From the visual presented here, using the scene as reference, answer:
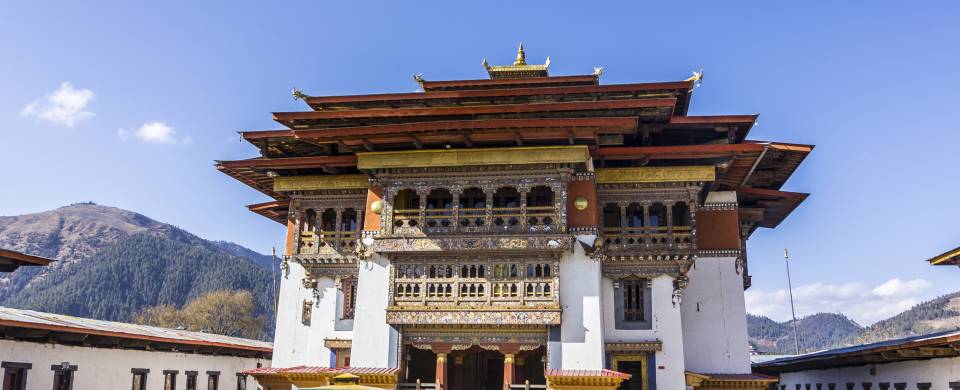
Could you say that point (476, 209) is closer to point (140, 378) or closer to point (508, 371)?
point (508, 371)

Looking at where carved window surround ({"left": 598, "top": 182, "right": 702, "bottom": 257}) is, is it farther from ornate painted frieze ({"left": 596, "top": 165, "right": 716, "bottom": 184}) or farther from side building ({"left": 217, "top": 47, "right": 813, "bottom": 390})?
ornate painted frieze ({"left": 596, "top": 165, "right": 716, "bottom": 184})

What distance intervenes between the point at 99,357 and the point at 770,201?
20926mm

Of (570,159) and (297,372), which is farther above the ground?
(570,159)

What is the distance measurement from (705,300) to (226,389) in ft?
58.3

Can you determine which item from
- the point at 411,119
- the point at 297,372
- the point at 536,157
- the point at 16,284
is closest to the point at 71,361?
the point at 297,372

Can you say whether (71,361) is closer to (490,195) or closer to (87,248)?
(490,195)

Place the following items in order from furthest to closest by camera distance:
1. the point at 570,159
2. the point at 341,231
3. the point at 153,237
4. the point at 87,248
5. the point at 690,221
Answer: the point at 87,248 → the point at 153,237 → the point at 341,231 → the point at 690,221 → the point at 570,159

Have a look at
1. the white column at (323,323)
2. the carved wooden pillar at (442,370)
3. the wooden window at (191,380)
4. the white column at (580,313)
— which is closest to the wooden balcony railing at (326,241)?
the white column at (323,323)

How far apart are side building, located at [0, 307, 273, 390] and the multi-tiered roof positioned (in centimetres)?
581

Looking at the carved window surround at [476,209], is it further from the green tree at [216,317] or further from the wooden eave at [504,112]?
the green tree at [216,317]

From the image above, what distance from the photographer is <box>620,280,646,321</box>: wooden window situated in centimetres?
2242

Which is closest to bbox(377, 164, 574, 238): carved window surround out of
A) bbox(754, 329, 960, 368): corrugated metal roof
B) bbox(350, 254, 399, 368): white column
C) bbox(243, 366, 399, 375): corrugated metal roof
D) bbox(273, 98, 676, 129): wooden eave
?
bbox(350, 254, 399, 368): white column

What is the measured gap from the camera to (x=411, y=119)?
2303cm

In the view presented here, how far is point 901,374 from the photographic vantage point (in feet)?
72.2
